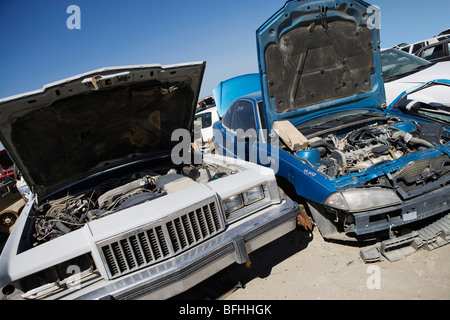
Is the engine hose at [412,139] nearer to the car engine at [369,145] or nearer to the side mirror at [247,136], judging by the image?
the car engine at [369,145]

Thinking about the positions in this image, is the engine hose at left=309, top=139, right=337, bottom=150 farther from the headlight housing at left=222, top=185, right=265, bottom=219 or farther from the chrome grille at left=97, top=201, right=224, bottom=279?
the chrome grille at left=97, top=201, right=224, bottom=279

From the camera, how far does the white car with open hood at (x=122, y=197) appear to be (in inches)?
81.0

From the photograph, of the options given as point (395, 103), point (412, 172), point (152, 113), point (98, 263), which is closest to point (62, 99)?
point (152, 113)

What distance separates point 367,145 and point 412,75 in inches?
135

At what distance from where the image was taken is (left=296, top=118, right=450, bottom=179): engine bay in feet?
9.97

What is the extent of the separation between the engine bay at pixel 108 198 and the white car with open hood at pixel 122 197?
0.01 meters

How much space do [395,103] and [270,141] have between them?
7.77 ft

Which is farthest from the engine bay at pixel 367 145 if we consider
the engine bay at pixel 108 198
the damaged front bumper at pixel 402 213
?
the engine bay at pixel 108 198

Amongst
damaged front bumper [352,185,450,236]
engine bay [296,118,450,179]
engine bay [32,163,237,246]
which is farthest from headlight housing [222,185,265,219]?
damaged front bumper [352,185,450,236]

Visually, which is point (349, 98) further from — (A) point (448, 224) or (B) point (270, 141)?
(A) point (448, 224)

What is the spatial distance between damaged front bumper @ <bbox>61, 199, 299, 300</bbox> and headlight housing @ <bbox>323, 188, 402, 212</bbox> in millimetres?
448

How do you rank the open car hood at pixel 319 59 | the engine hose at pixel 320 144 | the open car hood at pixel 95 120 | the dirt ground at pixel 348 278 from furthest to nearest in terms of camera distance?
the open car hood at pixel 319 59 < the engine hose at pixel 320 144 < the open car hood at pixel 95 120 < the dirt ground at pixel 348 278

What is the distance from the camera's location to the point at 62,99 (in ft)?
8.62

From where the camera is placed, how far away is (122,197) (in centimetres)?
292
